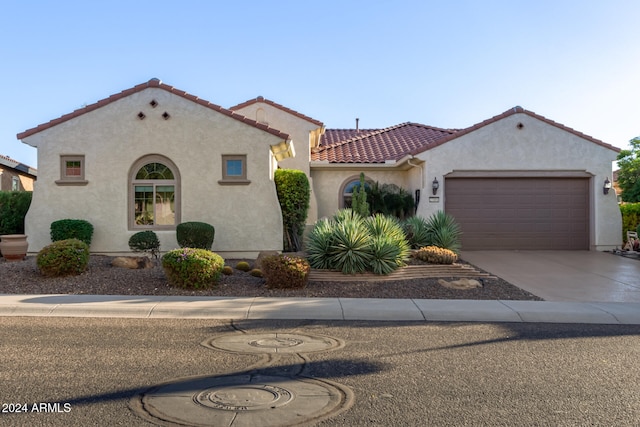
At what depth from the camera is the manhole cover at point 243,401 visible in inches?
167

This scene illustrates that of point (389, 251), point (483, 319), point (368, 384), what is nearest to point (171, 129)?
point (389, 251)

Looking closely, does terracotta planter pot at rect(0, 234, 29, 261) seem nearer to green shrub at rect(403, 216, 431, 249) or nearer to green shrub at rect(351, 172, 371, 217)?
green shrub at rect(351, 172, 371, 217)

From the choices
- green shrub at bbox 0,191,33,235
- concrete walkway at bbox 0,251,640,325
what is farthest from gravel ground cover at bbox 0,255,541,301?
green shrub at bbox 0,191,33,235

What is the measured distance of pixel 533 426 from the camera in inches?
165

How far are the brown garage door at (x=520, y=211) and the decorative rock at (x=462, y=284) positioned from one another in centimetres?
648

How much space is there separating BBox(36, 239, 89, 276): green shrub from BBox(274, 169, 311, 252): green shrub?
6.00 metres

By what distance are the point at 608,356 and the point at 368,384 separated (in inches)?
130

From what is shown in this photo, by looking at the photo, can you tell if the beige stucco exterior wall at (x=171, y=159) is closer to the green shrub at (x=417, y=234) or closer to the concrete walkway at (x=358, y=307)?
the green shrub at (x=417, y=234)

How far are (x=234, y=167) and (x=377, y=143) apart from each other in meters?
8.79

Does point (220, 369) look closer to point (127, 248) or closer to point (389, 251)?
point (389, 251)

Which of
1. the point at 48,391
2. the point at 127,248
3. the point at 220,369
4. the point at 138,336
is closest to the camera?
the point at 48,391

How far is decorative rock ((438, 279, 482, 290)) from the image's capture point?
1109cm

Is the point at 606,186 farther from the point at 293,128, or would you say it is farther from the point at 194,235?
the point at 194,235

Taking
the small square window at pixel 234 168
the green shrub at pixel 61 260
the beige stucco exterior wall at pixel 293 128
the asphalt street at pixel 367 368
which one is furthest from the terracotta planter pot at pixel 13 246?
the beige stucco exterior wall at pixel 293 128
